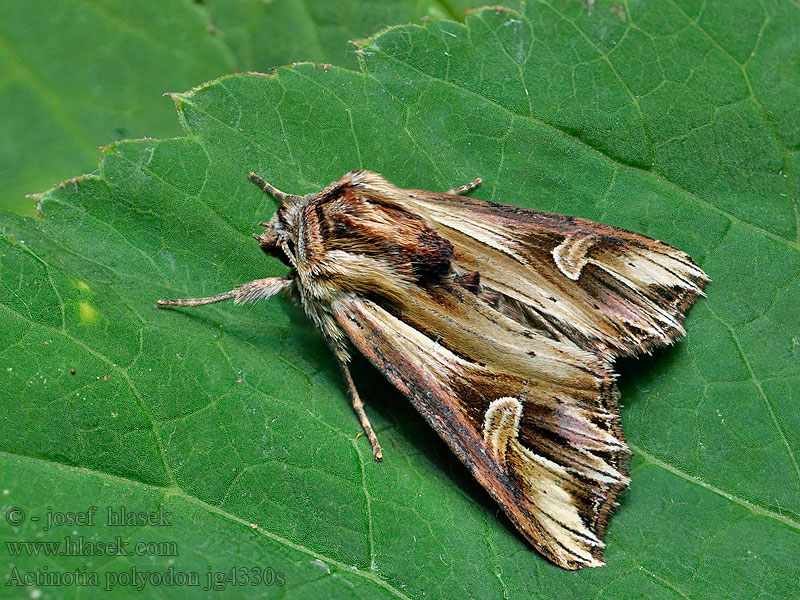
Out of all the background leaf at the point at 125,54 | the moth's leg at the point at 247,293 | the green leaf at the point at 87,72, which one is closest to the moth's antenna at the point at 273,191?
the moth's leg at the point at 247,293

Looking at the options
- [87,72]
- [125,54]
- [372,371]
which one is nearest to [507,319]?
[372,371]

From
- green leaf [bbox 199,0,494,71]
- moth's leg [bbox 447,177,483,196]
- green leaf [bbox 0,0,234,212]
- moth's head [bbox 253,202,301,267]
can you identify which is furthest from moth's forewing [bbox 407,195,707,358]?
green leaf [bbox 0,0,234,212]

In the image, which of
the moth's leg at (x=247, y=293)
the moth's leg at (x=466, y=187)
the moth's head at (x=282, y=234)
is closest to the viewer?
the moth's leg at (x=247, y=293)

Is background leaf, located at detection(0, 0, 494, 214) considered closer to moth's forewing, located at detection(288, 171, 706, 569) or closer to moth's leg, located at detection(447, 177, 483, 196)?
moth's leg, located at detection(447, 177, 483, 196)

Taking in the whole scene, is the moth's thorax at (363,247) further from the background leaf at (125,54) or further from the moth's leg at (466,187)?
the background leaf at (125,54)

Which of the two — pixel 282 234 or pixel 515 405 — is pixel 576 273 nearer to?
pixel 515 405

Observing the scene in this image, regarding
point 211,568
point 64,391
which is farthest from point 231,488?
point 64,391

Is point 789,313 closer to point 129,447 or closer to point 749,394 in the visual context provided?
point 749,394
